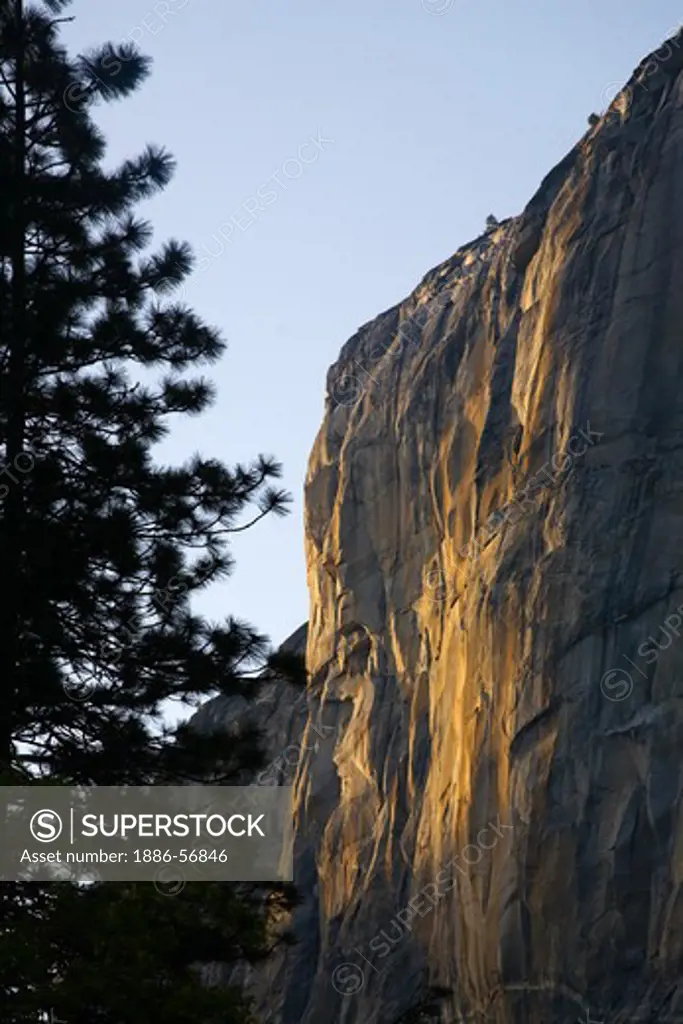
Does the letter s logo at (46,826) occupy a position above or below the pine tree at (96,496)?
below

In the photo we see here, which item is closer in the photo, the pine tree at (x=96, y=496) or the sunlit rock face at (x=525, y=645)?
the pine tree at (x=96, y=496)

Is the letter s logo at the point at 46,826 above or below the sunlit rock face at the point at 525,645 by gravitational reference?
below

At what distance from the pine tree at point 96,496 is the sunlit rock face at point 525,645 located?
5.48 metres

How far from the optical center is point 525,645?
1288 inches

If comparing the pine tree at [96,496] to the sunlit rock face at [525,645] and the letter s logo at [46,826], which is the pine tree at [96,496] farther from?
the sunlit rock face at [525,645]

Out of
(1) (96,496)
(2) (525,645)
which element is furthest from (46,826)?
(2) (525,645)

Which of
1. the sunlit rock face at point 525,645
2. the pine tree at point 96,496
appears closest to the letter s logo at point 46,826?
the pine tree at point 96,496

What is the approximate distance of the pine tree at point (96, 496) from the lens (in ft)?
61.7

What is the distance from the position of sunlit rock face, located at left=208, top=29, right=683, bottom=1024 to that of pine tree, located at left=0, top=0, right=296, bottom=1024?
5485mm

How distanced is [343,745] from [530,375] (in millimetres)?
12645

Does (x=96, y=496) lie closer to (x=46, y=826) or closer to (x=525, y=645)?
(x=46, y=826)

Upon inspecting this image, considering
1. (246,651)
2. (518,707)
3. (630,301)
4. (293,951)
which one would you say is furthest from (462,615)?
(246,651)

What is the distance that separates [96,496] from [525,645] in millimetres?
14206

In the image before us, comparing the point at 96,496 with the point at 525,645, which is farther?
the point at 525,645
